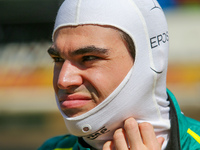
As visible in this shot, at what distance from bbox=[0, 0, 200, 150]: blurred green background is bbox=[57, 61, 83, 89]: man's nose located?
291 inches

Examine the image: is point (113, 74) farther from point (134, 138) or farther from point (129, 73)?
point (134, 138)

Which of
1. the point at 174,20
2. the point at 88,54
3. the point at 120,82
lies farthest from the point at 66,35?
the point at 174,20

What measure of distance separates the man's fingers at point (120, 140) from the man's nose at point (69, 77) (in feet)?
1.31

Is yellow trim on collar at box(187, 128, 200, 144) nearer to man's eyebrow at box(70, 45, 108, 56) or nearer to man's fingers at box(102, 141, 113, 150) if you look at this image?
man's fingers at box(102, 141, 113, 150)

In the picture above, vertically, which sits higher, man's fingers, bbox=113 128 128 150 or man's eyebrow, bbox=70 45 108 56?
man's eyebrow, bbox=70 45 108 56

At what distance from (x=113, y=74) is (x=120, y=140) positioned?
16.2 inches

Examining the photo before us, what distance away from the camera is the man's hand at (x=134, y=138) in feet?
7.48

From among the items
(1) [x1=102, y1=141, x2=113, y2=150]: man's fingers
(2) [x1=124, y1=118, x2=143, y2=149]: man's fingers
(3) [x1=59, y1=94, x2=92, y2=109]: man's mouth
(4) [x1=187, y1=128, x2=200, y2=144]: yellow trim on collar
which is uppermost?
(3) [x1=59, y1=94, x2=92, y2=109]: man's mouth

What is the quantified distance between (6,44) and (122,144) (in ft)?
42.3

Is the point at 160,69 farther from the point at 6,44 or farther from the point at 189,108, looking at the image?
the point at 6,44

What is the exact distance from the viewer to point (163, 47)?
2.62 m

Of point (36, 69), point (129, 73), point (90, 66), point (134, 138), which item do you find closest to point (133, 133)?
point (134, 138)

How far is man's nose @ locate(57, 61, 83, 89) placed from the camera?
2314mm

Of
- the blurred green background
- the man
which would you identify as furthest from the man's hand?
the blurred green background
